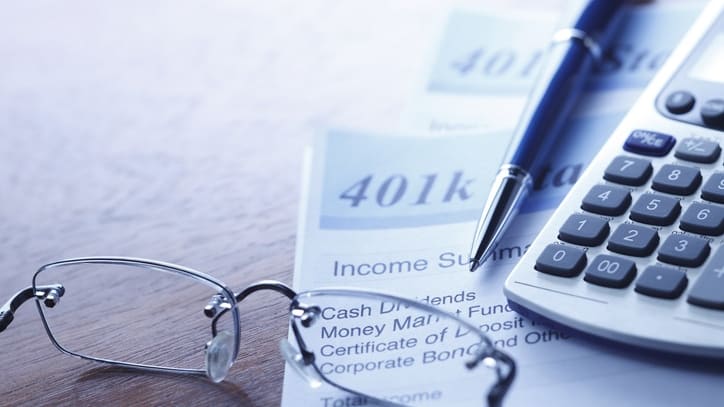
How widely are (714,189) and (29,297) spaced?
277 millimetres

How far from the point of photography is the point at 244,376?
14.8 inches

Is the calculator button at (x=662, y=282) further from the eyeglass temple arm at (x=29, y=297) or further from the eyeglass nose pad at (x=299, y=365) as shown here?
the eyeglass temple arm at (x=29, y=297)

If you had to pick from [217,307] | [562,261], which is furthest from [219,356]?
[562,261]

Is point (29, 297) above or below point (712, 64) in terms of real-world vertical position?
below

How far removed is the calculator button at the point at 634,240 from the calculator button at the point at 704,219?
1cm

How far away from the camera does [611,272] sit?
358 millimetres

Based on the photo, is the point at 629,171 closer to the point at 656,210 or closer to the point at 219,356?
the point at 656,210

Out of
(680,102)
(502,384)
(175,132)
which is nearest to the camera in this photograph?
(502,384)

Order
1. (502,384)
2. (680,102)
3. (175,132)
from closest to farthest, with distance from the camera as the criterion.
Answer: (502,384) → (680,102) → (175,132)

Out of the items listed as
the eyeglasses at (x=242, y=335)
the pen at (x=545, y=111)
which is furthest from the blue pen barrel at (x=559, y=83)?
the eyeglasses at (x=242, y=335)

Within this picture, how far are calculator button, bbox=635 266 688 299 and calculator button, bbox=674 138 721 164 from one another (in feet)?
0.22

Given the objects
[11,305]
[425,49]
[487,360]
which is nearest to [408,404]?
[487,360]

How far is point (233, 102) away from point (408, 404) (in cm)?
27

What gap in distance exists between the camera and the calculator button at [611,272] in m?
0.36
